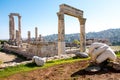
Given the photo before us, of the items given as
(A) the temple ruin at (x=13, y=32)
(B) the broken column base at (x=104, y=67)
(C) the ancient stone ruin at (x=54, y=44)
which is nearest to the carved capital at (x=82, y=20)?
(C) the ancient stone ruin at (x=54, y=44)

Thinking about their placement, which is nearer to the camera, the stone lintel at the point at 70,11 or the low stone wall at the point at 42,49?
the stone lintel at the point at 70,11

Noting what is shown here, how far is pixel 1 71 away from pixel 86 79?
5.58 m

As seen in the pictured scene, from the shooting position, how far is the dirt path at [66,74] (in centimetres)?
1022

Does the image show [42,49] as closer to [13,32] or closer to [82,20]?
[82,20]

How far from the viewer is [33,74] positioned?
11523 mm

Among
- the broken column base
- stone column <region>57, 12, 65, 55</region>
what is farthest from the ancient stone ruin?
the broken column base

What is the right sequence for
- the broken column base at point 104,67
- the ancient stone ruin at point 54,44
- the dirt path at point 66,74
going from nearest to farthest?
the dirt path at point 66,74, the broken column base at point 104,67, the ancient stone ruin at point 54,44

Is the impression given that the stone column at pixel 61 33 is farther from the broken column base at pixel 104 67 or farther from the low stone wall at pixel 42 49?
the broken column base at pixel 104 67

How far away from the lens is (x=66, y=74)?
11.1m

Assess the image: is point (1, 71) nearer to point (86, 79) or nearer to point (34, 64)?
point (34, 64)

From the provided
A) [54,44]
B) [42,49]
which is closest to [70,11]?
[54,44]

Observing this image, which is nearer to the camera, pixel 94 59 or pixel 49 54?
pixel 94 59

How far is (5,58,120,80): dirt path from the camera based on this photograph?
10.2m

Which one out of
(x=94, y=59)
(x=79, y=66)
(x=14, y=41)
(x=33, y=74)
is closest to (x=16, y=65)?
(x=33, y=74)
